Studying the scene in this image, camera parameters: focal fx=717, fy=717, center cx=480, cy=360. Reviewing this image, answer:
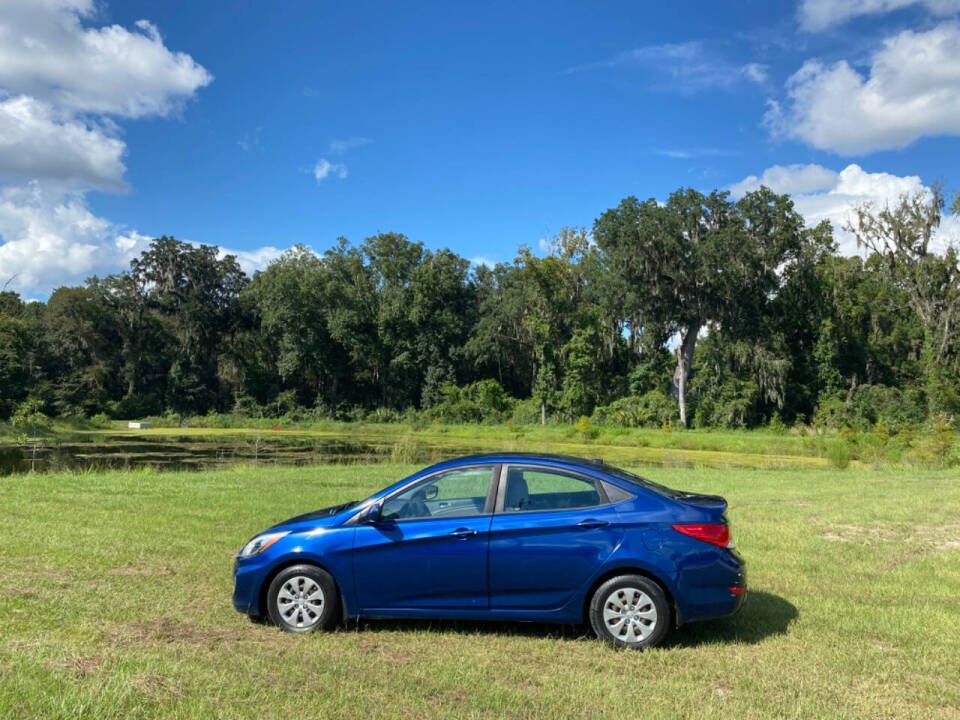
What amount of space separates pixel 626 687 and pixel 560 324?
5591 cm

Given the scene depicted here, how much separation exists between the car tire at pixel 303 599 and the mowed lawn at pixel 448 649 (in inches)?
5.1

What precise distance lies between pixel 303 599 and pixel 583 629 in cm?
239

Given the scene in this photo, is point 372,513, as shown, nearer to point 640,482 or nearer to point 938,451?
point 640,482

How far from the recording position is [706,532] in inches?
224

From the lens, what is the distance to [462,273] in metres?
68.9

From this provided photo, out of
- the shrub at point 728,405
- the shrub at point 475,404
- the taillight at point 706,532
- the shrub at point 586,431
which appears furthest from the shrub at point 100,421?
the taillight at point 706,532

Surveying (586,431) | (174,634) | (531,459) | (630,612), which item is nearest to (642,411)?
(586,431)

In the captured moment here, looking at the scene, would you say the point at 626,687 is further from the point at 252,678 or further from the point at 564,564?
the point at 252,678

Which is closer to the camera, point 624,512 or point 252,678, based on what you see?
point 252,678

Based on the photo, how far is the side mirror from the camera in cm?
604

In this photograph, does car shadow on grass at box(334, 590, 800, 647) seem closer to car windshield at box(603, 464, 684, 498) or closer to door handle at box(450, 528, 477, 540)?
door handle at box(450, 528, 477, 540)

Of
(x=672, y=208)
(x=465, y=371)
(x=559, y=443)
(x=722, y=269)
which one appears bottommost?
(x=559, y=443)

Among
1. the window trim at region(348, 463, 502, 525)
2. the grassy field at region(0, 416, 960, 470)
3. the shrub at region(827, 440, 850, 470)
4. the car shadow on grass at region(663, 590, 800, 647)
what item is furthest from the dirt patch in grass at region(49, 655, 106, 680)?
the shrub at region(827, 440, 850, 470)

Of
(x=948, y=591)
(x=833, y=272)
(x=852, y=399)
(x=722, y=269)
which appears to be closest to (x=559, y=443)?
(x=722, y=269)
